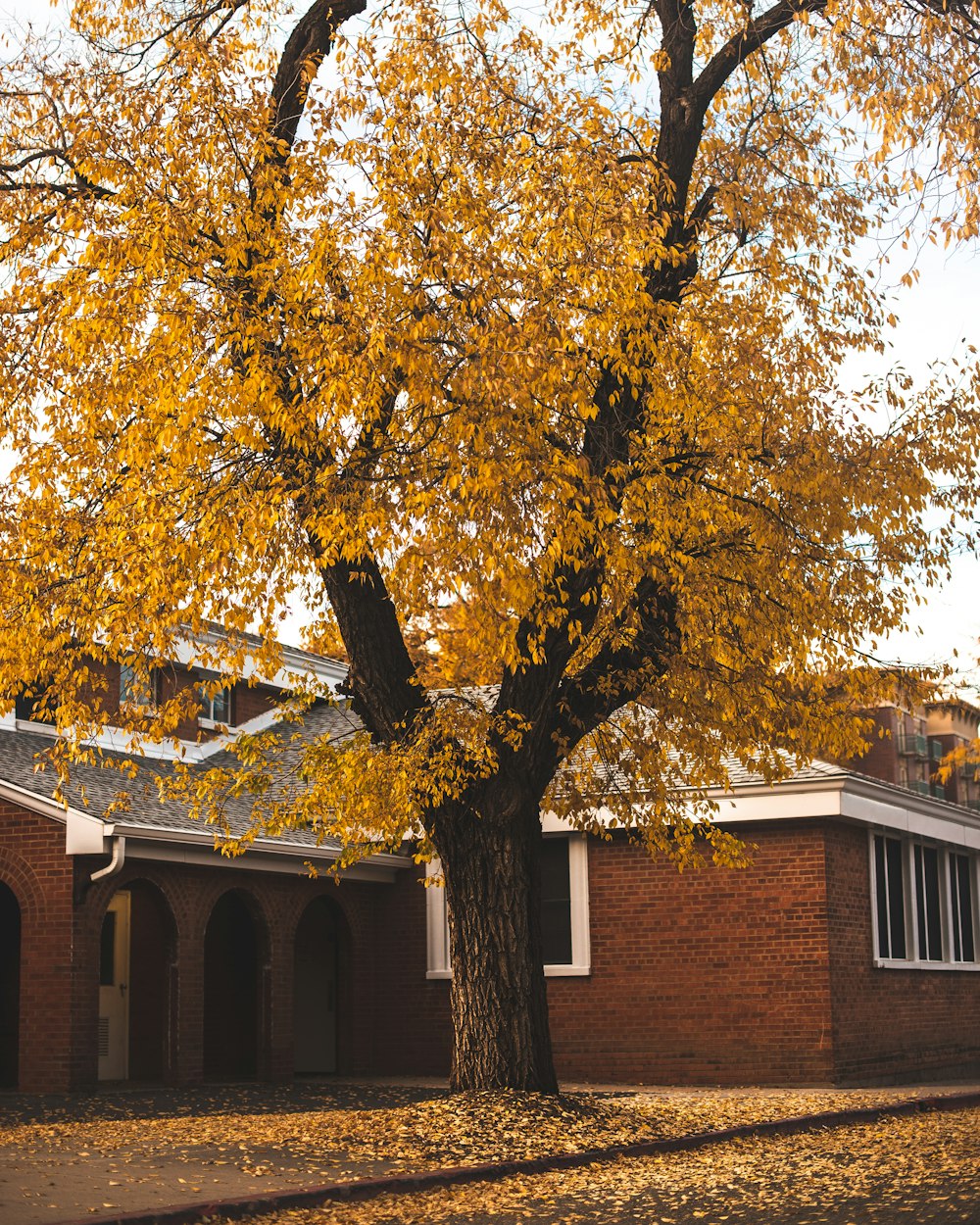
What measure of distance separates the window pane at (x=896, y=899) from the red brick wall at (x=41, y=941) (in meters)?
11.1

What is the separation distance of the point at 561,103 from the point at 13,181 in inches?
193

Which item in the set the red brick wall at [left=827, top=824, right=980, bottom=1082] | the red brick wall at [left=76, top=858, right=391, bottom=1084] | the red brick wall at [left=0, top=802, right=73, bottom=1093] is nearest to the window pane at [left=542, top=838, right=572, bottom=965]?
the red brick wall at [left=76, top=858, right=391, bottom=1084]

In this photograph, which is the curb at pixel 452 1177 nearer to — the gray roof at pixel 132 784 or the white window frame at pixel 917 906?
the gray roof at pixel 132 784

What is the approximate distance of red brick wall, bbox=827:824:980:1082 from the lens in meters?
20.3

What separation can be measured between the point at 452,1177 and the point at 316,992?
13081 mm

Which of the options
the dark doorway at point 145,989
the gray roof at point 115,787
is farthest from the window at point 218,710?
the dark doorway at point 145,989

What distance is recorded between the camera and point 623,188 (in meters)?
12.7

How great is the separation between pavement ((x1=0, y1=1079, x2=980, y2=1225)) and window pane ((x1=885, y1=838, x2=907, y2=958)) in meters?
6.68

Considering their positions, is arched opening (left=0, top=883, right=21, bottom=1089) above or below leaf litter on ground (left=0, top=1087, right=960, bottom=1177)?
above

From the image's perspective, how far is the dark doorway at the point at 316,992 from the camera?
23594 millimetres

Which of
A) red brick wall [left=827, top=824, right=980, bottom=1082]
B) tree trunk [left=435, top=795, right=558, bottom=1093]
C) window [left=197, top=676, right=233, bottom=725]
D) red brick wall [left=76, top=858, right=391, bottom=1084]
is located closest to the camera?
tree trunk [left=435, top=795, right=558, bottom=1093]

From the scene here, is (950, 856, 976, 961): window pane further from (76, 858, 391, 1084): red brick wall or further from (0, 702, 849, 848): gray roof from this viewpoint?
(76, 858, 391, 1084): red brick wall

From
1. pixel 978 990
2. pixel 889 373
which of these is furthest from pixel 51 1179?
pixel 978 990

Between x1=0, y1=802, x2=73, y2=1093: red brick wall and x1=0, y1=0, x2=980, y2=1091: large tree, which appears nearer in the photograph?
x1=0, y1=0, x2=980, y2=1091: large tree
